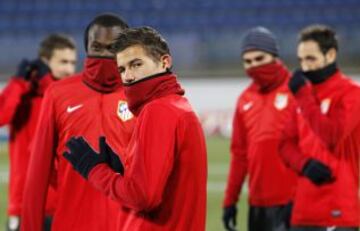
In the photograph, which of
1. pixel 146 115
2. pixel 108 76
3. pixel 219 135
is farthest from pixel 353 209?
pixel 219 135

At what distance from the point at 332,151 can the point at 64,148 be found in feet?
5.24

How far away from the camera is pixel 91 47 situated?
12.4ft

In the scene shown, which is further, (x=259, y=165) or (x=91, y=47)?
(x=259, y=165)

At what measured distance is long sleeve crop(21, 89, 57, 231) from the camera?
3.58 metres

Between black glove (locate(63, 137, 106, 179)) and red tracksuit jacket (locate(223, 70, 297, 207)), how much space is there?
2.38 metres

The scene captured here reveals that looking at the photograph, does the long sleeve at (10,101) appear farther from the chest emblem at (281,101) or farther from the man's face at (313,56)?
the man's face at (313,56)

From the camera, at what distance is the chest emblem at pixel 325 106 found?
462 cm

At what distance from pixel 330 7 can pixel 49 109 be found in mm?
14789

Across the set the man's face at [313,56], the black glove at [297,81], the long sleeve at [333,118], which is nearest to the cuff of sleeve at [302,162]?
the long sleeve at [333,118]

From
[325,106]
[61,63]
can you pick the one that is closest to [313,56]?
[325,106]

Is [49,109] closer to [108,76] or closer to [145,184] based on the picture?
[108,76]

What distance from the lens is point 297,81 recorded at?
187 inches

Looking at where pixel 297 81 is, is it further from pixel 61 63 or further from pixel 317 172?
pixel 61 63

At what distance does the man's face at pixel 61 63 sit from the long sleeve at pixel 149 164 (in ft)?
8.97
